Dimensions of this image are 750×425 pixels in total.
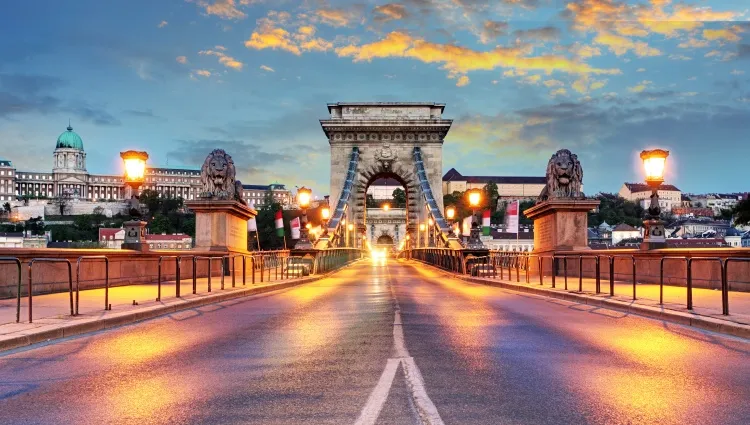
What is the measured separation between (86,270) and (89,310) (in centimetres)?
571

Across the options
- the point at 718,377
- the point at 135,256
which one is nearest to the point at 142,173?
the point at 135,256

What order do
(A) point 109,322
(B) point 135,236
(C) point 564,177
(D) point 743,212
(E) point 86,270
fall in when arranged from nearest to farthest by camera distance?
1. (A) point 109,322
2. (E) point 86,270
3. (B) point 135,236
4. (C) point 564,177
5. (D) point 743,212

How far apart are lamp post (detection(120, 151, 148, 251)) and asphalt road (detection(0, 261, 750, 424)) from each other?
9.53m

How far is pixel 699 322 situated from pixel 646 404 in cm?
563

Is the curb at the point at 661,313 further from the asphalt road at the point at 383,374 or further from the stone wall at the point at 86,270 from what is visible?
the stone wall at the point at 86,270

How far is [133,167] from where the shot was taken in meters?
21.5

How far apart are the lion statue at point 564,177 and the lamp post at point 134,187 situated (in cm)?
1291

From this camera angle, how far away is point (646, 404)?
18.8 ft

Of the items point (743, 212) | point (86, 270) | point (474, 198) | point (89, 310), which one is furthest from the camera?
point (743, 212)

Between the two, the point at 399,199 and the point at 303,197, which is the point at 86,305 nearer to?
the point at 303,197

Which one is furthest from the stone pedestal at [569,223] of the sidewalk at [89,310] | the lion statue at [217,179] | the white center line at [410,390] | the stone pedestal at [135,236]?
the white center line at [410,390]

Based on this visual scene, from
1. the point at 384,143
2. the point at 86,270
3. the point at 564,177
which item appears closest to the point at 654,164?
the point at 564,177

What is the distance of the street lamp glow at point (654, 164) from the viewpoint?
20812 millimetres

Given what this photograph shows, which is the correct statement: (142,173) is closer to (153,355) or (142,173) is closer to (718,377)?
(153,355)
